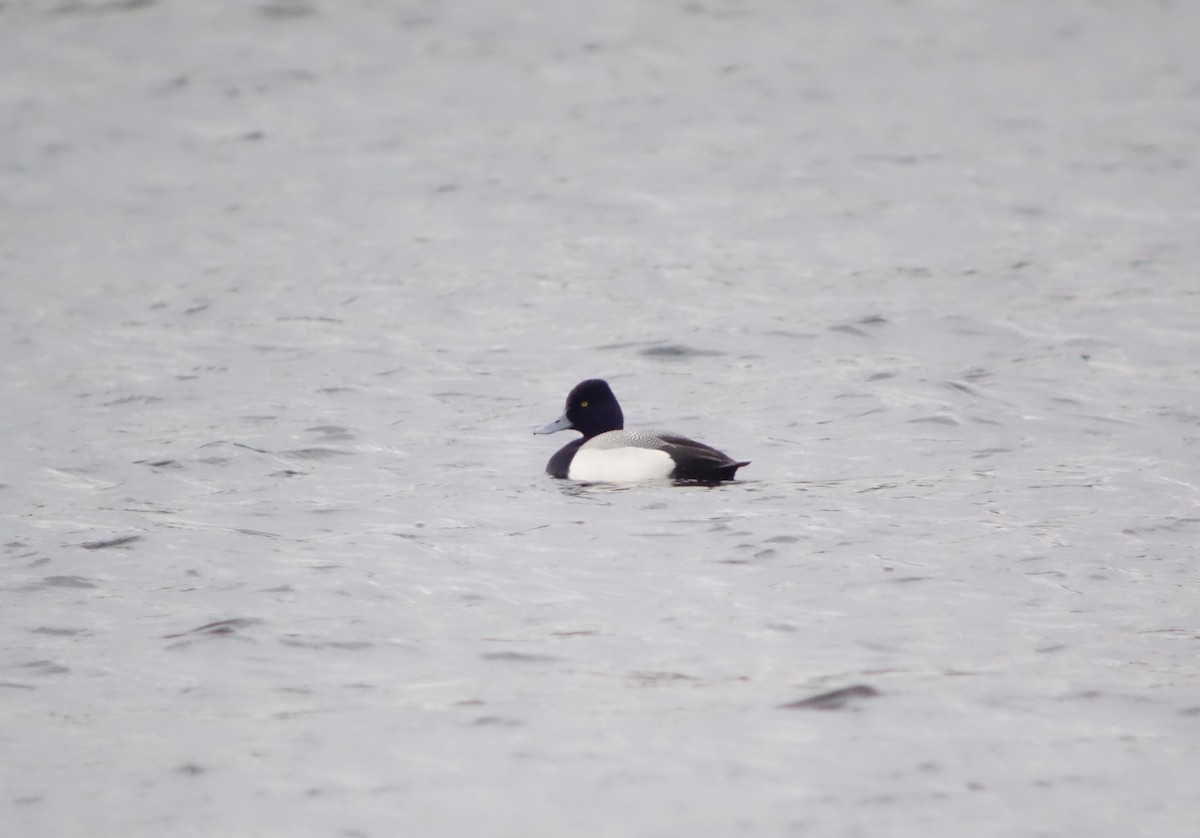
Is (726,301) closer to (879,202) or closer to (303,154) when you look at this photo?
(879,202)

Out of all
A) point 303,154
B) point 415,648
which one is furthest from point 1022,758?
point 303,154

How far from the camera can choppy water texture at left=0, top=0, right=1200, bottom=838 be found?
544cm

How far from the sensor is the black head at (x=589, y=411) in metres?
10.7

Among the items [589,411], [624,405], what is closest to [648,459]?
[589,411]

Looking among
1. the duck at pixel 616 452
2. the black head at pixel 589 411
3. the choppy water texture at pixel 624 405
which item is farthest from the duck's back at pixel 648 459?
the black head at pixel 589 411

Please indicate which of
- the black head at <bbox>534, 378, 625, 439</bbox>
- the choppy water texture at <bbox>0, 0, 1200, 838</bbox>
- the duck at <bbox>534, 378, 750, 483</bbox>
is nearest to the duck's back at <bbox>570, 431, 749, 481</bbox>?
the duck at <bbox>534, 378, 750, 483</bbox>

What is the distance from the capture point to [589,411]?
10.7 meters

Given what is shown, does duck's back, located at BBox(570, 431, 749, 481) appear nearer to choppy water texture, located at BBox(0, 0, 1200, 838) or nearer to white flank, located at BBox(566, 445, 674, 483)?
white flank, located at BBox(566, 445, 674, 483)

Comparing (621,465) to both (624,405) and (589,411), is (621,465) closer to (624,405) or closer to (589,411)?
(589,411)

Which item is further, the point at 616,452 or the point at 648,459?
the point at 616,452

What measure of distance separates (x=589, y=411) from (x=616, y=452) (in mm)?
778

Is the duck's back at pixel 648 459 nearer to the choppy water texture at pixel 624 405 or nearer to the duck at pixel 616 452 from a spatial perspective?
the duck at pixel 616 452

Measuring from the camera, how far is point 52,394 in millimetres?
12102

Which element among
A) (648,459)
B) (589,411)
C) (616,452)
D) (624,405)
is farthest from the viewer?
(624,405)
